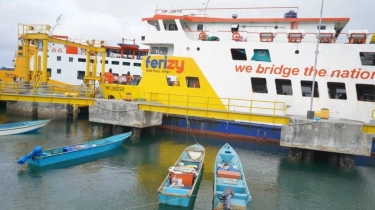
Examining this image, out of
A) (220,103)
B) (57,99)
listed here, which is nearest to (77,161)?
(57,99)

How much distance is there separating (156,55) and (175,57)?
5.25ft

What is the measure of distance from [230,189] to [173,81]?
12.8 meters

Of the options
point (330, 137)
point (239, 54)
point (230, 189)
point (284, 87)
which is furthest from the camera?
point (239, 54)

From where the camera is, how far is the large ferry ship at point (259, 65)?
16.9m

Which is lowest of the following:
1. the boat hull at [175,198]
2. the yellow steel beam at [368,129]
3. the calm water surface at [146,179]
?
the calm water surface at [146,179]

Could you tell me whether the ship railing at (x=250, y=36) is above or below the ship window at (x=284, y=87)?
above

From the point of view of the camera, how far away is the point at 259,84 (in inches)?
738

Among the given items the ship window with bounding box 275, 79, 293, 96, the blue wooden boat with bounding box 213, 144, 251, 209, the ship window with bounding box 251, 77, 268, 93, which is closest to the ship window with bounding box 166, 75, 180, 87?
the ship window with bounding box 251, 77, 268, 93

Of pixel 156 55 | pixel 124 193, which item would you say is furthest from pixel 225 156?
pixel 156 55

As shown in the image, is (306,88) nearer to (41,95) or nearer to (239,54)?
(239,54)

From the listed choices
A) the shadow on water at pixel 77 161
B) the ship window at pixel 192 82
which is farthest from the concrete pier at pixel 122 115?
the ship window at pixel 192 82

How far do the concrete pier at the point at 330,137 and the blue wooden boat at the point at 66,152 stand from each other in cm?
948

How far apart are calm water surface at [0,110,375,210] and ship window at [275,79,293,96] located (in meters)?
3.59

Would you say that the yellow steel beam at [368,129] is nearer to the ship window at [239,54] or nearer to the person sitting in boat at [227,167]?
the person sitting in boat at [227,167]
